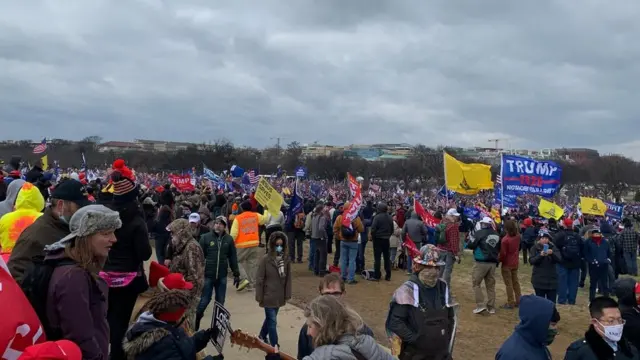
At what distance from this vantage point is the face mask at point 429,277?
450 cm

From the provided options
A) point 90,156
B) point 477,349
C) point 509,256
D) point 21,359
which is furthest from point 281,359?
point 90,156

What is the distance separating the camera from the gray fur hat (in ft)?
9.14

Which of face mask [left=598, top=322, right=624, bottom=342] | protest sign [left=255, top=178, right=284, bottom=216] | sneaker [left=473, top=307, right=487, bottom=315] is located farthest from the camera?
protest sign [left=255, top=178, right=284, bottom=216]

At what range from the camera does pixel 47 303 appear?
104 inches

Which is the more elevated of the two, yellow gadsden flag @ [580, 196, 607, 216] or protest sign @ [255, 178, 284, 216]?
protest sign @ [255, 178, 284, 216]

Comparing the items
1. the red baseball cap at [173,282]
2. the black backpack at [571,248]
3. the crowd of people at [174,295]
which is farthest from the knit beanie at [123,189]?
the black backpack at [571,248]

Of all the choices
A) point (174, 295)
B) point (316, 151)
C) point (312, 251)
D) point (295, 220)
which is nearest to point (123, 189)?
point (174, 295)

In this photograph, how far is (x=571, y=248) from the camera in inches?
404

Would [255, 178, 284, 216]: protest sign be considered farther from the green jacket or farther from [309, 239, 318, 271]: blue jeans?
the green jacket

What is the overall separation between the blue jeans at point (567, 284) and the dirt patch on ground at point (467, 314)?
10.3 inches

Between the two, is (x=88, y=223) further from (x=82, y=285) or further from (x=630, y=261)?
(x=630, y=261)

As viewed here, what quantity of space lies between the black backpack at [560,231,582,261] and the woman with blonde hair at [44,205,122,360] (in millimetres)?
9620

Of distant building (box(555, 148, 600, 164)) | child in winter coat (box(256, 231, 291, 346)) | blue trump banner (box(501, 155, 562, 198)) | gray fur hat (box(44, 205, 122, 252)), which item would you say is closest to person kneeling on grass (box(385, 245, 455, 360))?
child in winter coat (box(256, 231, 291, 346))

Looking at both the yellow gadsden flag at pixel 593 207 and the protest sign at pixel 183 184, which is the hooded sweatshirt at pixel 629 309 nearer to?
the yellow gadsden flag at pixel 593 207
